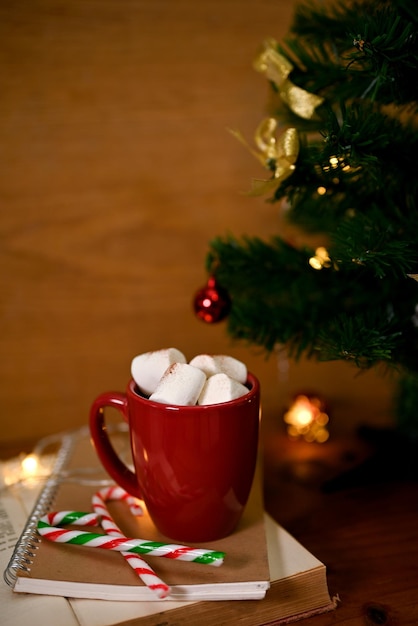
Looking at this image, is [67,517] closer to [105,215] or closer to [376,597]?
[376,597]

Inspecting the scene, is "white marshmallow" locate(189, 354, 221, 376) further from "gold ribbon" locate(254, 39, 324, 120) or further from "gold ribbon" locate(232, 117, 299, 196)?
"gold ribbon" locate(254, 39, 324, 120)

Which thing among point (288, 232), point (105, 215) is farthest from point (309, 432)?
point (105, 215)

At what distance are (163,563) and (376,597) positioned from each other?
0.19 m

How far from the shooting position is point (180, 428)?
19.1 inches

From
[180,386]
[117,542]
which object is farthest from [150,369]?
[117,542]

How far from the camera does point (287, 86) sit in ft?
1.98

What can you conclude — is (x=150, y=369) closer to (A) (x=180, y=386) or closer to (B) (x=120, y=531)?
(A) (x=180, y=386)

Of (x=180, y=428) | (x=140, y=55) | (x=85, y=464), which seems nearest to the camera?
(x=180, y=428)

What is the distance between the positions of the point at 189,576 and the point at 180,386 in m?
0.15

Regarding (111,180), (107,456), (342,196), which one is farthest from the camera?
(111,180)

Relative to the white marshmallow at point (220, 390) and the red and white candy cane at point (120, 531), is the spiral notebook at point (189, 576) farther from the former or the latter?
the white marshmallow at point (220, 390)

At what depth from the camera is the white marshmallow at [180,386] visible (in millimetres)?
489

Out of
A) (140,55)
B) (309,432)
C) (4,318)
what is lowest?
(309,432)

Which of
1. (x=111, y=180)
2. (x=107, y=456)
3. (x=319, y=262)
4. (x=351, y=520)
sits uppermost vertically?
(x=111, y=180)
